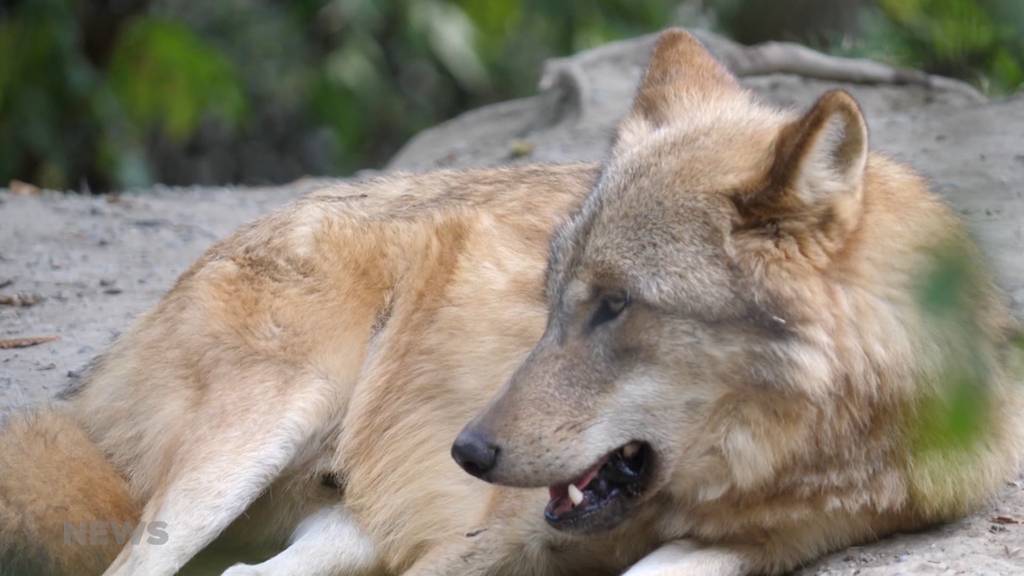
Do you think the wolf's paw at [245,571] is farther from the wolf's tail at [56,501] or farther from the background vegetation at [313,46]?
the background vegetation at [313,46]

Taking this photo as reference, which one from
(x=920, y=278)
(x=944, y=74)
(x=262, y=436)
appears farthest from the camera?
(x=944, y=74)

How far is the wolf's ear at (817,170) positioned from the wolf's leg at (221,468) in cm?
149

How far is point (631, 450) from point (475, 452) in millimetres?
356

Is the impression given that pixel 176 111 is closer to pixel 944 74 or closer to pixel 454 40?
pixel 454 40

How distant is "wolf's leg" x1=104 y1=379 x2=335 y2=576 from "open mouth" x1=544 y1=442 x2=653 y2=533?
0.97 meters

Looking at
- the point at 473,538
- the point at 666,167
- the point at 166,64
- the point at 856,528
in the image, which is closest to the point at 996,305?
the point at 856,528

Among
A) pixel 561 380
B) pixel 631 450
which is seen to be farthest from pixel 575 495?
pixel 561 380

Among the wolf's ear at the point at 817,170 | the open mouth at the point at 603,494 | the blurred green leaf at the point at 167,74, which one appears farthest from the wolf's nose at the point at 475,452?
the blurred green leaf at the point at 167,74

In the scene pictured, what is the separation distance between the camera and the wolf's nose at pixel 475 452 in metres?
2.81

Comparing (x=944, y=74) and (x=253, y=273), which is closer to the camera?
(x=253, y=273)

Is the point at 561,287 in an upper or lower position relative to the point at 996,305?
upper

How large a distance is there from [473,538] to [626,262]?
85 cm

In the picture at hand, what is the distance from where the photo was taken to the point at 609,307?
9.50 ft

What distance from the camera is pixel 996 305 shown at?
3.00m
